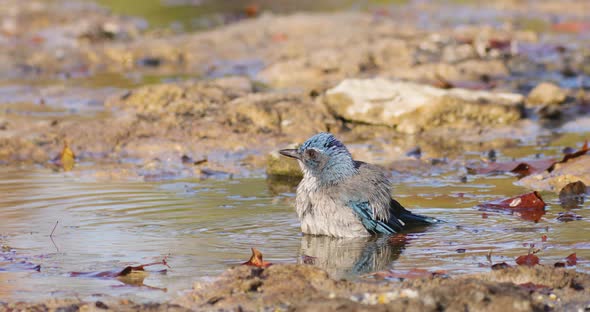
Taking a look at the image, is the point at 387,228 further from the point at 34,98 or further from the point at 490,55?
the point at 490,55

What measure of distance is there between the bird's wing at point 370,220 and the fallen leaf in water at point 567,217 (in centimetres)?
118

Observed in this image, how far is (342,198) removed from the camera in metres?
6.59

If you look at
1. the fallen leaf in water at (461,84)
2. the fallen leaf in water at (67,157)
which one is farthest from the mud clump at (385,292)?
the fallen leaf in water at (461,84)

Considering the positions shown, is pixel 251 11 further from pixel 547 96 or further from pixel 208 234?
pixel 208 234

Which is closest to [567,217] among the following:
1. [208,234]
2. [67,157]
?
[208,234]

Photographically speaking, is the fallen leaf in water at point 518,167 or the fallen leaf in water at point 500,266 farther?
the fallen leaf in water at point 518,167

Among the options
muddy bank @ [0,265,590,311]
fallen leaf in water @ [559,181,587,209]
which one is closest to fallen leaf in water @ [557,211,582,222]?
fallen leaf in water @ [559,181,587,209]

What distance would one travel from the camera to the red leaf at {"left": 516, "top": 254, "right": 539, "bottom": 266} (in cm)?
552

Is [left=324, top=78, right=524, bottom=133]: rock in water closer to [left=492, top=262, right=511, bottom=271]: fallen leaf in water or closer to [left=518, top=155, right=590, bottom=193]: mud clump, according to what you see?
[left=518, top=155, right=590, bottom=193]: mud clump

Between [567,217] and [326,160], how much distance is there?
5.71 ft

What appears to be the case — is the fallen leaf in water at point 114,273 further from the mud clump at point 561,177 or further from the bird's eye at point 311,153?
the mud clump at point 561,177

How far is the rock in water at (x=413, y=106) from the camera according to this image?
1050 cm

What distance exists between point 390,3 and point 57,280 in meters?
19.4

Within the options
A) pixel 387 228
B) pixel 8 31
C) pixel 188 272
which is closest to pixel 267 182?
pixel 387 228
